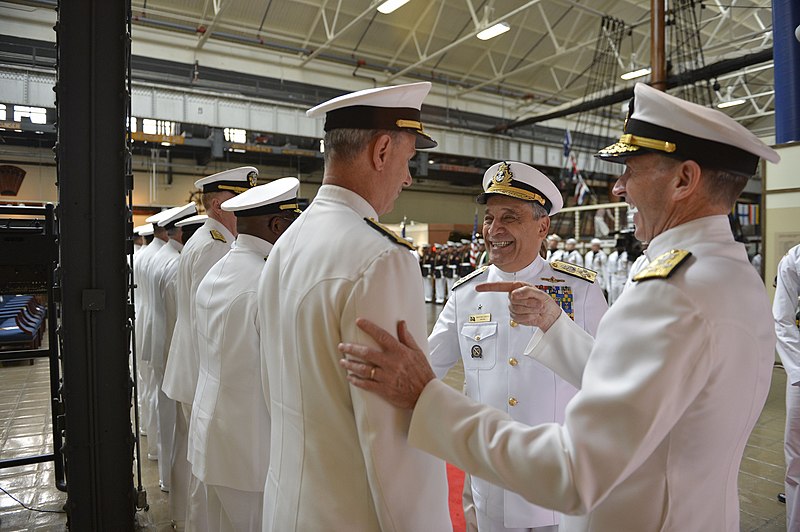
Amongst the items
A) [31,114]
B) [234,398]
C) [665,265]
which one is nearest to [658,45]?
[234,398]

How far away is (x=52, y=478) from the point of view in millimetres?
4148

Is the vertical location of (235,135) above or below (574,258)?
above

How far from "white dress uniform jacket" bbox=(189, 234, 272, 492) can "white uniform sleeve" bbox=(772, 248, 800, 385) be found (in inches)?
120

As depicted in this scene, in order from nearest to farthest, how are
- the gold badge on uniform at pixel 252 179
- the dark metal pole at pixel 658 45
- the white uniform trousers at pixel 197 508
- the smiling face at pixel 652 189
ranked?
1. the smiling face at pixel 652 189
2. the white uniform trousers at pixel 197 508
3. the gold badge on uniform at pixel 252 179
4. the dark metal pole at pixel 658 45

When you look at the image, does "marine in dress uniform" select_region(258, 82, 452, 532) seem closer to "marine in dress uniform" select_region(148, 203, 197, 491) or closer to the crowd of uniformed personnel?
the crowd of uniformed personnel

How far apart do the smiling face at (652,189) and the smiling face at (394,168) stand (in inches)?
21.0

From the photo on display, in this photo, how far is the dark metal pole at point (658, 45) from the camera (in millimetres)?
11219

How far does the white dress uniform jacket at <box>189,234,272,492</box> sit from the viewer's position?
220cm

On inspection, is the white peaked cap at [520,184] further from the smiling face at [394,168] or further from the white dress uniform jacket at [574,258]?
the white dress uniform jacket at [574,258]

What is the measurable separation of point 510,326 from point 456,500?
6.38 feet

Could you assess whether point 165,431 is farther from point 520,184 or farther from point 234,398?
point 520,184

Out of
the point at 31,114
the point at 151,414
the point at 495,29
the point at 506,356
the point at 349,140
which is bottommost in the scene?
the point at 151,414

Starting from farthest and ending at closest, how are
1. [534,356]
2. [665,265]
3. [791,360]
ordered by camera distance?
1. [791,360]
2. [534,356]
3. [665,265]

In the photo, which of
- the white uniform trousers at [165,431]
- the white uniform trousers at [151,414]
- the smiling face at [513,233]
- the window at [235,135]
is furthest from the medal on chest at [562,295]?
the window at [235,135]
